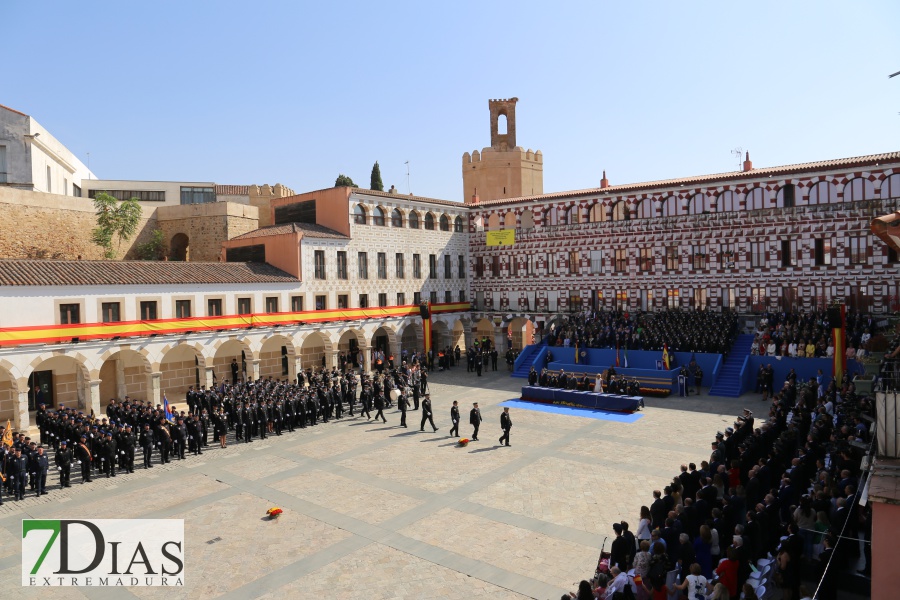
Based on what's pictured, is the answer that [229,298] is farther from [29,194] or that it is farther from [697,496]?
[697,496]

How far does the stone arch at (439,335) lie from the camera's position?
44.6 m

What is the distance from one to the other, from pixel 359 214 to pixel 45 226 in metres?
20.0

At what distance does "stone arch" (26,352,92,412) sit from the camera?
27.4 meters

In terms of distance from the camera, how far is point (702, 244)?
36.5 m

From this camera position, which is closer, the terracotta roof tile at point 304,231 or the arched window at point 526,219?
the terracotta roof tile at point 304,231

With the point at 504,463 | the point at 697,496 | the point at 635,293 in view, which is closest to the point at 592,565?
the point at 697,496

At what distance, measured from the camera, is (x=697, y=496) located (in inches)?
462

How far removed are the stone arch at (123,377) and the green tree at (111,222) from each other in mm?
14272

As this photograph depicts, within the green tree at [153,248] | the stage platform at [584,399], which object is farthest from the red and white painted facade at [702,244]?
the green tree at [153,248]

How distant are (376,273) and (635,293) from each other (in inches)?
672

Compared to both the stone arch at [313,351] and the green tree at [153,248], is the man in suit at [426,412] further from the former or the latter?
the green tree at [153,248]

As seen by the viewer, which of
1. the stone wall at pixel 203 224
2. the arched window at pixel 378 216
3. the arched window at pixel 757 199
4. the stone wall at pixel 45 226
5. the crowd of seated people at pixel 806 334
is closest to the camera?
the crowd of seated people at pixel 806 334

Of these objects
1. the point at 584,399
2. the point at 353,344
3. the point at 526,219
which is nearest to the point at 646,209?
the point at 526,219

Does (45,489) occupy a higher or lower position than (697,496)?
lower
